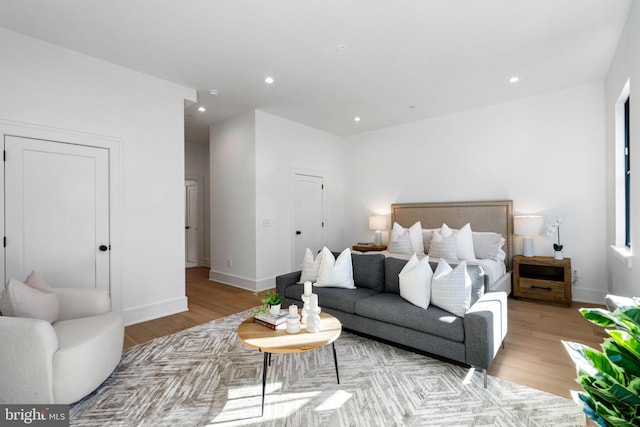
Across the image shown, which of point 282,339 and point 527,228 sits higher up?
point 527,228

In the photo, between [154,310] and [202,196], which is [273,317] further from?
[202,196]

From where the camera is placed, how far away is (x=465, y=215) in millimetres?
4973

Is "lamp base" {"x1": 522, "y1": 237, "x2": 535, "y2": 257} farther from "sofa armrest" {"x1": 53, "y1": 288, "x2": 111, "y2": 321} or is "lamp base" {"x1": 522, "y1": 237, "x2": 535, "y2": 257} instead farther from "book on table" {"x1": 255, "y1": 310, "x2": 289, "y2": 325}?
"sofa armrest" {"x1": 53, "y1": 288, "x2": 111, "y2": 321}

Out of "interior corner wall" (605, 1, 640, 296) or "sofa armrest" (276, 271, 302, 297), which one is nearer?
"interior corner wall" (605, 1, 640, 296)

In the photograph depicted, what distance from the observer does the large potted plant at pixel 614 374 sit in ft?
3.11

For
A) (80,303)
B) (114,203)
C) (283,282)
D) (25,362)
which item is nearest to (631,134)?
(283,282)

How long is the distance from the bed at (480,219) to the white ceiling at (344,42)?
5.58ft

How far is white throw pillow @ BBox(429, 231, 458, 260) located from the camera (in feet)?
13.8

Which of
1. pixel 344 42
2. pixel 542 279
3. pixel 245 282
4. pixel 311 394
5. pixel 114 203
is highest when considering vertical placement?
pixel 344 42

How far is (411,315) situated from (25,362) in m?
2.67

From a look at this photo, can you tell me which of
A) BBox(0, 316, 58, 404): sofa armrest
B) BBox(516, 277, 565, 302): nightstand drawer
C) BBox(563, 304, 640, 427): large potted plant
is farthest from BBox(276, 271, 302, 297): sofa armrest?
BBox(516, 277, 565, 302): nightstand drawer

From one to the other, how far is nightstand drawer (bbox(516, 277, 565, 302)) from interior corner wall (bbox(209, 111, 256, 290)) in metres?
4.02

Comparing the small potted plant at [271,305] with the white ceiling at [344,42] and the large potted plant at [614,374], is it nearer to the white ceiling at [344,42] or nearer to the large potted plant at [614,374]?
the large potted plant at [614,374]

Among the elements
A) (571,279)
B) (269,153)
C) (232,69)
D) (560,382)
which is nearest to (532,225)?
(571,279)
